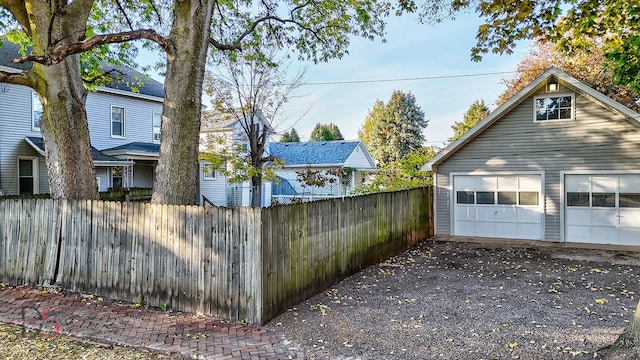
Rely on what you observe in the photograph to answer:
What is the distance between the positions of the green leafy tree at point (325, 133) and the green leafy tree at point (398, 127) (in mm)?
8539

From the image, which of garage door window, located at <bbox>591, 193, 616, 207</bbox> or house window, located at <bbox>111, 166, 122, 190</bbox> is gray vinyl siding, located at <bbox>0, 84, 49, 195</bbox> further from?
garage door window, located at <bbox>591, 193, 616, 207</bbox>

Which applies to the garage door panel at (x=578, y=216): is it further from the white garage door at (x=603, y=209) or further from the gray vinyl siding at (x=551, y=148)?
the gray vinyl siding at (x=551, y=148)

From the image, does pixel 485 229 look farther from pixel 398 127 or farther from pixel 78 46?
pixel 398 127

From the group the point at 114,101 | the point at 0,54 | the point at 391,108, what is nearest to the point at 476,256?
the point at 114,101

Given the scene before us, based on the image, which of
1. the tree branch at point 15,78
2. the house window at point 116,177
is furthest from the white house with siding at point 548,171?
the house window at point 116,177

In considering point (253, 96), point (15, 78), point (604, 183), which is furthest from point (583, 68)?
point (15, 78)

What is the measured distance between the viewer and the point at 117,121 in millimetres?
17859

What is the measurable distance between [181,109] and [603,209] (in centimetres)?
1106

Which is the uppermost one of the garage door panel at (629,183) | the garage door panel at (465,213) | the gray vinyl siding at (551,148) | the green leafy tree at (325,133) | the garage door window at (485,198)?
the green leafy tree at (325,133)

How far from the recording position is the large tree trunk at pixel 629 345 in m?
3.49

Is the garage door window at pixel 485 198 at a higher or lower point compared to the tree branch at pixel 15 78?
lower

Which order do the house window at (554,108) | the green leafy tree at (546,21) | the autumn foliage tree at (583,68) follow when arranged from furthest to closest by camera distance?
the autumn foliage tree at (583,68) → the house window at (554,108) → the green leafy tree at (546,21)

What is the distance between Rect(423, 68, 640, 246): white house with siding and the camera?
10766mm

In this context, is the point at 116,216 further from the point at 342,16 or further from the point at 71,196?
the point at 342,16
